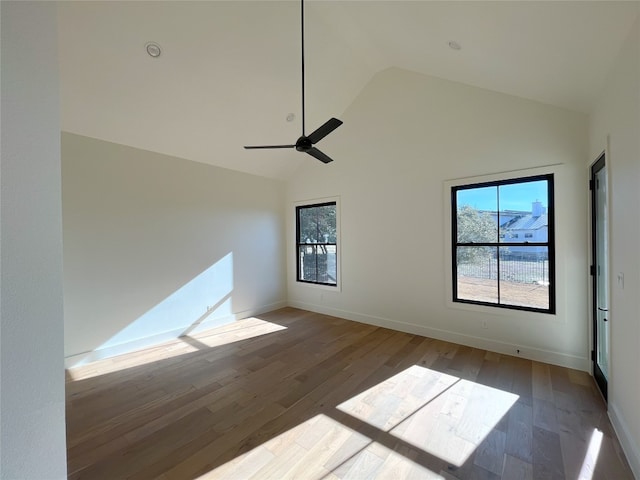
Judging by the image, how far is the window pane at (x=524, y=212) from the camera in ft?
→ 10.6

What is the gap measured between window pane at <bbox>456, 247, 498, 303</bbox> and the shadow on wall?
147 inches

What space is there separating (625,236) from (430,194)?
2.20 meters

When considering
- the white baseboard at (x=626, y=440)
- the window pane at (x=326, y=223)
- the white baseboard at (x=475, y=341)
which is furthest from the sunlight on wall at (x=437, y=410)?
the window pane at (x=326, y=223)

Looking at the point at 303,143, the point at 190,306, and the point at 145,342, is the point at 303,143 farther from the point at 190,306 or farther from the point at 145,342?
the point at 145,342

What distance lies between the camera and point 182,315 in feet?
13.7

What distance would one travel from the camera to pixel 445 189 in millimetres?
3797

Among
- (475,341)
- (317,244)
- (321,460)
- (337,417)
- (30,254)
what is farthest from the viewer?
(317,244)

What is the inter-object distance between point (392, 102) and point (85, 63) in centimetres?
375

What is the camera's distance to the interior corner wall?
Answer: 328 cm

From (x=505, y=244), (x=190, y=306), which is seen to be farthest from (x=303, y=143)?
(x=190, y=306)

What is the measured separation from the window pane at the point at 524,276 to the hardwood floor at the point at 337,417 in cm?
72

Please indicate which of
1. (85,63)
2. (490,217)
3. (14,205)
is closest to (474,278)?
(490,217)

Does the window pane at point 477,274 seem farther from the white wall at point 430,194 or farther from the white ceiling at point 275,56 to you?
the white ceiling at point 275,56

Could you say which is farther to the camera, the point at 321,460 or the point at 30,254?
the point at 321,460
